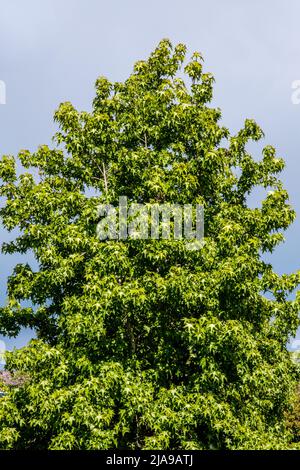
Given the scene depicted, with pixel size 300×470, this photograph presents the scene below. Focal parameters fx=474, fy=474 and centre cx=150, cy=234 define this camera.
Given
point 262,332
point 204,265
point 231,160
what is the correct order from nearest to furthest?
point 204,265
point 262,332
point 231,160

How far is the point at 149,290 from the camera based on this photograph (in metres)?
13.2

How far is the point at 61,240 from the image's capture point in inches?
582

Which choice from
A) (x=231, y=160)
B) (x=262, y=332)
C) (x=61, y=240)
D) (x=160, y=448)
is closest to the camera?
(x=160, y=448)

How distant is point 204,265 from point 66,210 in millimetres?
5023

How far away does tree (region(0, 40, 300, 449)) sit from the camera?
12.6 metres

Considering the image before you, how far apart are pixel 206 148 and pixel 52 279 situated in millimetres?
6518

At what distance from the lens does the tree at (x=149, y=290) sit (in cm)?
Result: 1262

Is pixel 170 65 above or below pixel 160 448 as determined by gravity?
above

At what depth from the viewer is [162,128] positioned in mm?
16156
